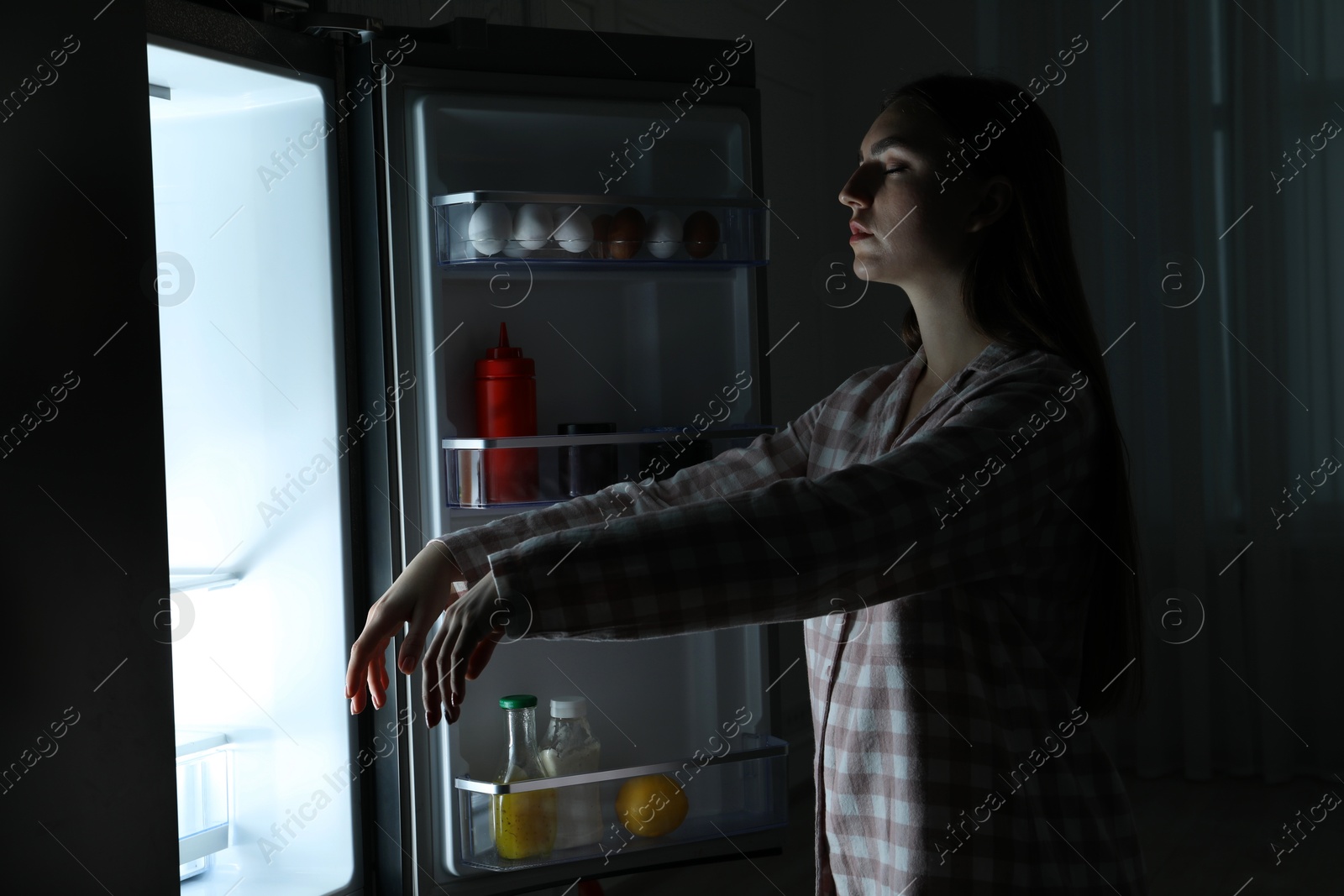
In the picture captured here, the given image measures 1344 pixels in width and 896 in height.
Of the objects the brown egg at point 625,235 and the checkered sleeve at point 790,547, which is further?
the brown egg at point 625,235

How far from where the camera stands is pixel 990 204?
0.92 meters

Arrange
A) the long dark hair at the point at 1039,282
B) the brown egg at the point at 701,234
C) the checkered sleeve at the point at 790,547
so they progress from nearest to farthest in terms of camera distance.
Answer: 1. the checkered sleeve at the point at 790,547
2. the long dark hair at the point at 1039,282
3. the brown egg at the point at 701,234

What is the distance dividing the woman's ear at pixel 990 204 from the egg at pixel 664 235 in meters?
0.82

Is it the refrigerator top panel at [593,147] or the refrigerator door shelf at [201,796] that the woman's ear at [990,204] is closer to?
the refrigerator top panel at [593,147]

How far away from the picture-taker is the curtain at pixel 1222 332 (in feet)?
9.35

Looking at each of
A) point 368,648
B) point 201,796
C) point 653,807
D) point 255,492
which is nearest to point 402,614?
point 368,648

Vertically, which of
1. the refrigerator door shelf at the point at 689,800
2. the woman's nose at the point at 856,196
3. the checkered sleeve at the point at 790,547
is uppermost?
the woman's nose at the point at 856,196

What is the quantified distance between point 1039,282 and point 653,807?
113 centimetres

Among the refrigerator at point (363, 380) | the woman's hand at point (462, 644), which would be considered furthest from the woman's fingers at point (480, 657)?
the refrigerator at point (363, 380)

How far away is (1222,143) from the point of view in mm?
2918

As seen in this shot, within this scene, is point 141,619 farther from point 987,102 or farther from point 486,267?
point 486,267

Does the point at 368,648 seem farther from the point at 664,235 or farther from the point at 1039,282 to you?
the point at 664,235

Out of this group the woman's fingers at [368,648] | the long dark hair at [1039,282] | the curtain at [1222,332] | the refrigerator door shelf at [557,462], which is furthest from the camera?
the curtain at [1222,332]

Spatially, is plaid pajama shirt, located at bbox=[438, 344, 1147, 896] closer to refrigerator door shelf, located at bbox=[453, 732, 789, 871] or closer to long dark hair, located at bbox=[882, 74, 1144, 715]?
→ long dark hair, located at bbox=[882, 74, 1144, 715]
